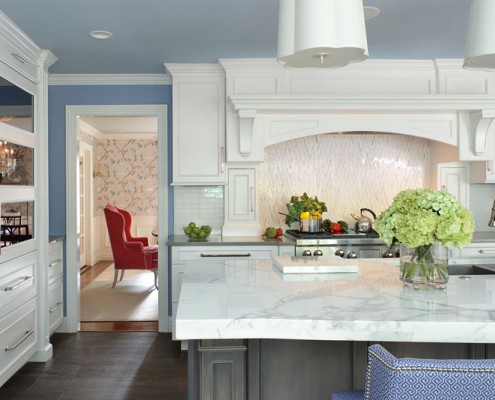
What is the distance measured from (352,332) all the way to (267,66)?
3261 mm

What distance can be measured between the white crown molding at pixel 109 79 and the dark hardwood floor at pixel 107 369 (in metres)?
2.30

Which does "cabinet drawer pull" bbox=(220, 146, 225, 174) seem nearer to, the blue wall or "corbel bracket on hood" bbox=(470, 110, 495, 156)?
the blue wall

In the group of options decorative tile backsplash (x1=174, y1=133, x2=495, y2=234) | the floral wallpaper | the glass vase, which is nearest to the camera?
the glass vase

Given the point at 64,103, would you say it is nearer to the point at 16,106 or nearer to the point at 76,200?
the point at 76,200

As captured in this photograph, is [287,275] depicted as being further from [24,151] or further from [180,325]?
[24,151]

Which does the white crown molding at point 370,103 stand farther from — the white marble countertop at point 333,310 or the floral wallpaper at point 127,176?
the floral wallpaper at point 127,176

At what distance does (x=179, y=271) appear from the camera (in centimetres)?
446

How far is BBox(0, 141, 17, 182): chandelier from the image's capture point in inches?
135

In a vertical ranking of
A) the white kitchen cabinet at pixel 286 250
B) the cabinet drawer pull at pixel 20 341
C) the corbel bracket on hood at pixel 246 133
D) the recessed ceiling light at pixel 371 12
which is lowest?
the cabinet drawer pull at pixel 20 341

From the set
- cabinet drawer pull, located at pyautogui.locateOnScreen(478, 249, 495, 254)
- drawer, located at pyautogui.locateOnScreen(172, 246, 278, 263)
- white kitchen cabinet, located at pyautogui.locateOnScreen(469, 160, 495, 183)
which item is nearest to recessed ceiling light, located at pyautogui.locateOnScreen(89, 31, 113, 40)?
drawer, located at pyautogui.locateOnScreen(172, 246, 278, 263)

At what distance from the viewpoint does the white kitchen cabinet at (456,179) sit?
5.06 m

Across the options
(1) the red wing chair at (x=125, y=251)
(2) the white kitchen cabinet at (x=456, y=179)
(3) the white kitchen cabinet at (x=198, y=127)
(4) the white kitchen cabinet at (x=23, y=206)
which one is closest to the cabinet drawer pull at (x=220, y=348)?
(4) the white kitchen cabinet at (x=23, y=206)

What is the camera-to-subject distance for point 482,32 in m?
2.11

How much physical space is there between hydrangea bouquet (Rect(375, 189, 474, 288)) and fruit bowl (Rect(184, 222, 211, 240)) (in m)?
2.53
